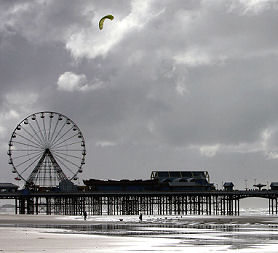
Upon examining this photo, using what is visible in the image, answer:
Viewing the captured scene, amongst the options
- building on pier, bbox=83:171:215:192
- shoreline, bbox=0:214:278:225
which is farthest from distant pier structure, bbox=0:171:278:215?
shoreline, bbox=0:214:278:225

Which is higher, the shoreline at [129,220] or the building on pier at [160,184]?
the building on pier at [160,184]

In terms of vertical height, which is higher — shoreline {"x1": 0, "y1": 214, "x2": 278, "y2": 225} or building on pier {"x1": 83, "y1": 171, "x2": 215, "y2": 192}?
building on pier {"x1": 83, "y1": 171, "x2": 215, "y2": 192}

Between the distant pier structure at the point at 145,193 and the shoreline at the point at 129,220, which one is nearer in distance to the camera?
the shoreline at the point at 129,220

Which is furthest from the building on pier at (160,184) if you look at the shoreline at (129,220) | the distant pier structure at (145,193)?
the shoreline at (129,220)

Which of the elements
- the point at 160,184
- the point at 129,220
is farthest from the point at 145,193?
the point at 129,220

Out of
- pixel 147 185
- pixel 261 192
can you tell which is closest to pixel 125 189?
pixel 147 185

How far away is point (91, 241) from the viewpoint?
40.3m

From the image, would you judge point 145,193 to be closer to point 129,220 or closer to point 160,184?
point 160,184

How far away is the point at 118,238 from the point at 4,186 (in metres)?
92.7

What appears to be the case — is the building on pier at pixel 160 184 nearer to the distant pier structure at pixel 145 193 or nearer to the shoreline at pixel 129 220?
the distant pier structure at pixel 145 193

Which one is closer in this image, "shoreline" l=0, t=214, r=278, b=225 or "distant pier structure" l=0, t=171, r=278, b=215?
"shoreline" l=0, t=214, r=278, b=225

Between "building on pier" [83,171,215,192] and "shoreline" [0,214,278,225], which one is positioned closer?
"shoreline" [0,214,278,225]

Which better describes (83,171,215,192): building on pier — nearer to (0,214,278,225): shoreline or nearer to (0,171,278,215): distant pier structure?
(0,171,278,215): distant pier structure

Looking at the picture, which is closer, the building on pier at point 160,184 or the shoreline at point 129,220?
the shoreline at point 129,220
